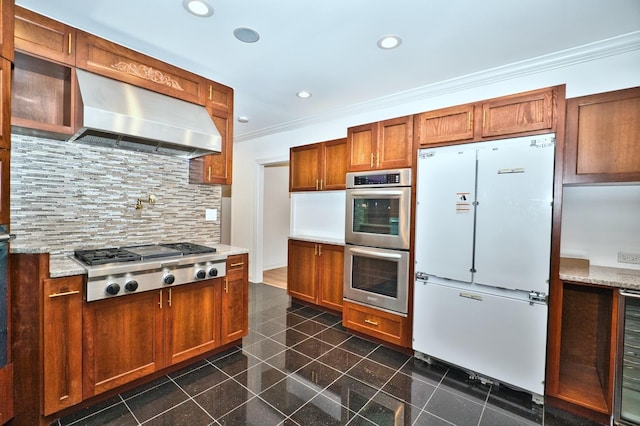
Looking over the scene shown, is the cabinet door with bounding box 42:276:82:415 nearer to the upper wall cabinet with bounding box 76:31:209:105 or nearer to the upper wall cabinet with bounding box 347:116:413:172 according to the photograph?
the upper wall cabinet with bounding box 76:31:209:105

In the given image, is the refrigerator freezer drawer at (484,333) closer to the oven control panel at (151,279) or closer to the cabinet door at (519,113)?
the cabinet door at (519,113)

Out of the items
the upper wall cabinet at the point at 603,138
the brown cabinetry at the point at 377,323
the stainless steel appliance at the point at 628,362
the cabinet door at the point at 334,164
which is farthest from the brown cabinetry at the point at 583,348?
the cabinet door at the point at 334,164

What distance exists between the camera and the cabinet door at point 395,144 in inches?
108

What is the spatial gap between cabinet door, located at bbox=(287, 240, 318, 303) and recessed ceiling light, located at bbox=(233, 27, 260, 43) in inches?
97.2

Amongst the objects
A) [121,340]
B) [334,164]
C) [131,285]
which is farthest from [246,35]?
[121,340]

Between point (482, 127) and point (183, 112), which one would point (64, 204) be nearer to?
point (183, 112)

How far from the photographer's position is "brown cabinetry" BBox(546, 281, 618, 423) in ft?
6.37

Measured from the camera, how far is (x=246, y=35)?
7.23 ft

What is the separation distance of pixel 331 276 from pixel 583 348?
2.47 m

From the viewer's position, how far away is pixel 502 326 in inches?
87.5

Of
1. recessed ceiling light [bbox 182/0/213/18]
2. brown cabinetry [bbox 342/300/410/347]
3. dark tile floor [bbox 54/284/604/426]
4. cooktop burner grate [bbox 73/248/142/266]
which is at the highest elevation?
recessed ceiling light [bbox 182/0/213/18]

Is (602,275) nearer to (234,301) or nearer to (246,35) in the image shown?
(234,301)

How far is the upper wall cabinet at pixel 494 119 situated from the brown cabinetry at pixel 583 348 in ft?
3.90

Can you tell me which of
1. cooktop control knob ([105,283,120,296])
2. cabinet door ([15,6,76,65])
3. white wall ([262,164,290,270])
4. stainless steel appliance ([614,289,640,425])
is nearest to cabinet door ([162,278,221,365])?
cooktop control knob ([105,283,120,296])
